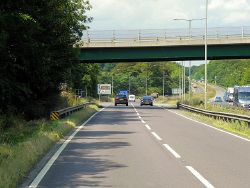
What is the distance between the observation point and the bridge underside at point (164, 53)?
52938mm

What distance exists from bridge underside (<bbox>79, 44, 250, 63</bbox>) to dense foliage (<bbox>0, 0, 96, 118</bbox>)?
1469 cm

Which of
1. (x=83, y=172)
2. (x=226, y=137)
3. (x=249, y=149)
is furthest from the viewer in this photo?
(x=226, y=137)

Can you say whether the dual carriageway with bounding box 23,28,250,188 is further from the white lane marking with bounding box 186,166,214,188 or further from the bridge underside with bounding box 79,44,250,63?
the bridge underside with bounding box 79,44,250,63

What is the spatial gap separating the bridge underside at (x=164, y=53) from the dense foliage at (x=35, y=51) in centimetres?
1469

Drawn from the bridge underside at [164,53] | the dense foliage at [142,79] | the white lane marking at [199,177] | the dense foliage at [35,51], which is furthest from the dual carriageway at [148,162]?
the dense foliage at [142,79]

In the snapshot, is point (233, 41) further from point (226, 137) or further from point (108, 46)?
point (226, 137)

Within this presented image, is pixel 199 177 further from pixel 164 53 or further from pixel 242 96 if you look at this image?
pixel 242 96

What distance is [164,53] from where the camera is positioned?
5431cm

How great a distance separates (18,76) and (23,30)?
650 centimetres

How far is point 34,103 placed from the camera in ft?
107

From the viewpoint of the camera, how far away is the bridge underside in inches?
2084

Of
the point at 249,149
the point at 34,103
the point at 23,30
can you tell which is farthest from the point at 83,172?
the point at 34,103

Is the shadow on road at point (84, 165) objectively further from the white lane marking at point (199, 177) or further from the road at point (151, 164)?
the white lane marking at point (199, 177)

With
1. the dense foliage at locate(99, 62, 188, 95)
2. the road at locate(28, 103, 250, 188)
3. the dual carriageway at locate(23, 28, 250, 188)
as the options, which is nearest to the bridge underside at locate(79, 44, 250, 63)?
the dual carriageway at locate(23, 28, 250, 188)
